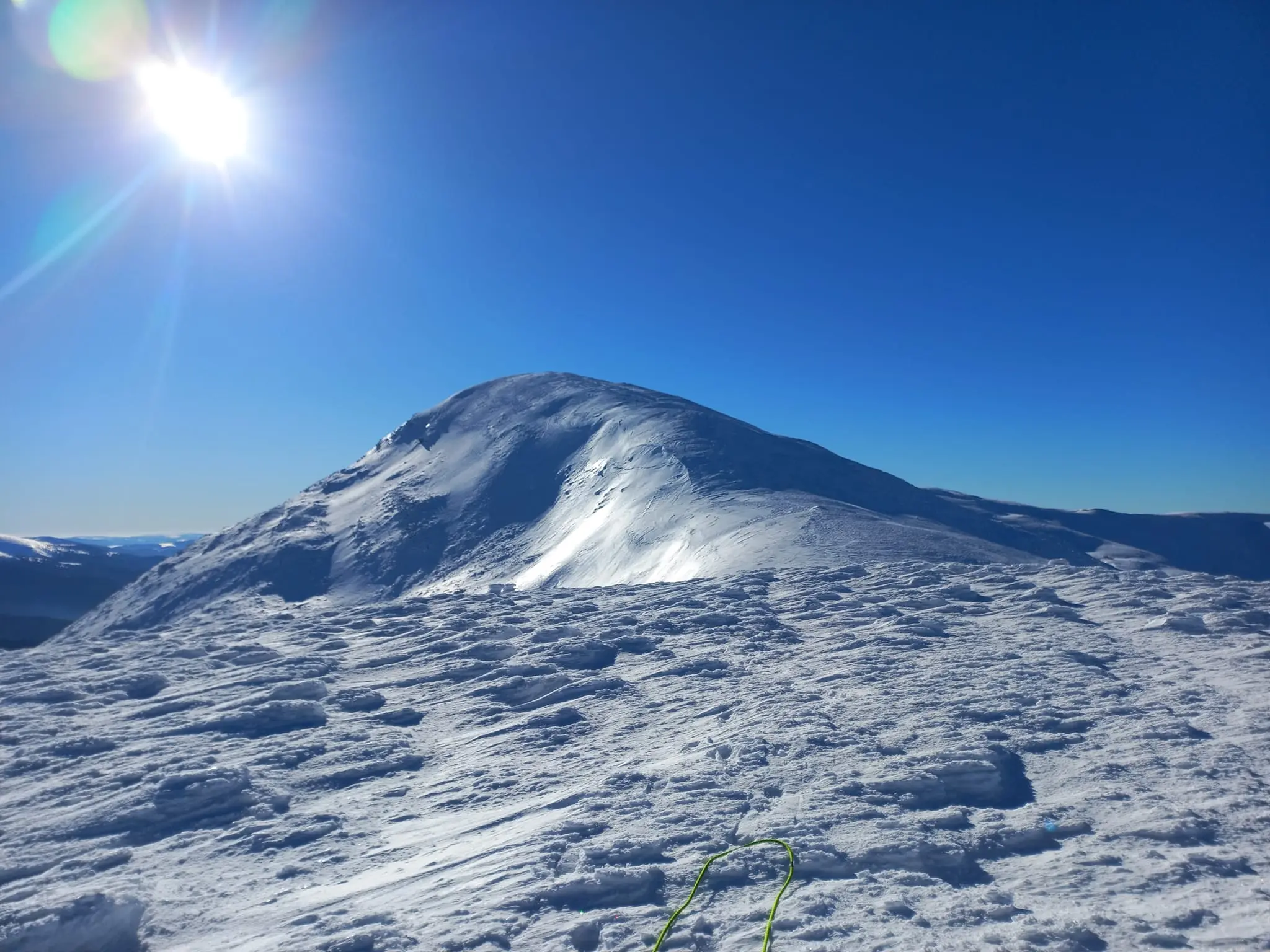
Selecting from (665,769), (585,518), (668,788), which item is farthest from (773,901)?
(585,518)

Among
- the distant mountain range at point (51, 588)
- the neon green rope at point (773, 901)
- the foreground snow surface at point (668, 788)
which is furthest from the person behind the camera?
the distant mountain range at point (51, 588)

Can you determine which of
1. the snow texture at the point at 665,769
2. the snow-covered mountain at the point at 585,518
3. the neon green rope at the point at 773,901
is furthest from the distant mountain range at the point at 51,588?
the neon green rope at the point at 773,901

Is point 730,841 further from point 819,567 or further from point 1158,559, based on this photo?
point 1158,559

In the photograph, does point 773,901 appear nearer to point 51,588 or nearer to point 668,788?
point 668,788

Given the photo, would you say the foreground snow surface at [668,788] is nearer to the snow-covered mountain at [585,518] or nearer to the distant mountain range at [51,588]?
the snow-covered mountain at [585,518]

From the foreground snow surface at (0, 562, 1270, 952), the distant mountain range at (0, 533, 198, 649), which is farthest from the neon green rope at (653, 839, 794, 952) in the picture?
the distant mountain range at (0, 533, 198, 649)

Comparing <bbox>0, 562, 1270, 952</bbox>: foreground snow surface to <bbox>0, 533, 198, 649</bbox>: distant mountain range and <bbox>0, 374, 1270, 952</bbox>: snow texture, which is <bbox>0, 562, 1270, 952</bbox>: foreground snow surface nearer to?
<bbox>0, 374, 1270, 952</bbox>: snow texture
